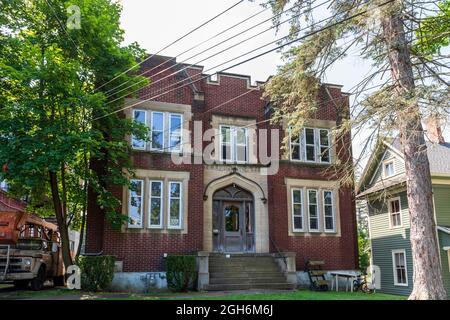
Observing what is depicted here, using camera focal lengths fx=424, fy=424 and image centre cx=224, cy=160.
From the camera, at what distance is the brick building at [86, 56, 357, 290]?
17812mm

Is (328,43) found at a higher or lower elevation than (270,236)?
higher

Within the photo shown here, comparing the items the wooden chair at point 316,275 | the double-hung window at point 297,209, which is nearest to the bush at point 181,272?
the wooden chair at point 316,275

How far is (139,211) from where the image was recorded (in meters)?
17.8

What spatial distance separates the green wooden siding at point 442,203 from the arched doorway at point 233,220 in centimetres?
921

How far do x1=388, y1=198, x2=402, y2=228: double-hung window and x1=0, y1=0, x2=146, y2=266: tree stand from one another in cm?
1414

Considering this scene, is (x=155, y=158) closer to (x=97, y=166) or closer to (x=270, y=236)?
(x=97, y=166)

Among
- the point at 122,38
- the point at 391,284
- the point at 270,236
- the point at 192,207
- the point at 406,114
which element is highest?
the point at 122,38

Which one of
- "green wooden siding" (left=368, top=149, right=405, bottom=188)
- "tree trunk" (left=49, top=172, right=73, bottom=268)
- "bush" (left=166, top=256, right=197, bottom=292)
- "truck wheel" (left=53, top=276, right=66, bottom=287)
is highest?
"green wooden siding" (left=368, top=149, right=405, bottom=188)

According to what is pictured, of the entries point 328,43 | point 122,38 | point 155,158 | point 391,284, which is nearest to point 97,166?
point 155,158

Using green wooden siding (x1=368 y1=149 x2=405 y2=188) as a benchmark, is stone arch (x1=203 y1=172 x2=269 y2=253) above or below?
below

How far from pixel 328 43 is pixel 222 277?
967cm

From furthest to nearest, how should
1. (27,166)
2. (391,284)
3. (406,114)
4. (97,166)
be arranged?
(391,284), (97,166), (27,166), (406,114)

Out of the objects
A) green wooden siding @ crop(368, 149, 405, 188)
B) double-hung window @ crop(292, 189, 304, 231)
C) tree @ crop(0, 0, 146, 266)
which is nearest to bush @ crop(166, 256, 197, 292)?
tree @ crop(0, 0, 146, 266)

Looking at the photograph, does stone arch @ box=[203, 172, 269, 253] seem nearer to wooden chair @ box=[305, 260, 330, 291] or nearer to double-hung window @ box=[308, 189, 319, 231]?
wooden chair @ box=[305, 260, 330, 291]
